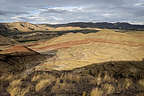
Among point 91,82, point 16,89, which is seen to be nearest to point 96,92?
point 91,82

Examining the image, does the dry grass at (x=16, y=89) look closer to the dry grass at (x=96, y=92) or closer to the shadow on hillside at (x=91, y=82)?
the shadow on hillside at (x=91, y=82)

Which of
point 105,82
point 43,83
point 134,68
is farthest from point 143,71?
point 43,83

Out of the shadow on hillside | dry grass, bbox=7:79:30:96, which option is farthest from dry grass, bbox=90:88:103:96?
dry grass, bbox=7:79:30:96

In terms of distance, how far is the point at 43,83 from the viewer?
7.02 meters

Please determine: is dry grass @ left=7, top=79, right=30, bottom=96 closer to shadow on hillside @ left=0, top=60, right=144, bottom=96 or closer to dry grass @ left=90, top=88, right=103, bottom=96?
shadow on hillside @ left=0, top=60, right=144, bottom=96

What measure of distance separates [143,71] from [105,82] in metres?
2.43

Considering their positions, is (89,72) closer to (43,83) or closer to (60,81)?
(60,81)

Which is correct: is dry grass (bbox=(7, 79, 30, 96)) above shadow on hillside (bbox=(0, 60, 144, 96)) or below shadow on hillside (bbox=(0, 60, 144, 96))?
below

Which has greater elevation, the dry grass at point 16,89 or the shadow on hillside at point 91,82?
the shadow on hillside at point 91,82

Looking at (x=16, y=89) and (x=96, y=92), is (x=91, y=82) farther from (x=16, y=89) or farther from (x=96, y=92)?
(x=16, y=89)

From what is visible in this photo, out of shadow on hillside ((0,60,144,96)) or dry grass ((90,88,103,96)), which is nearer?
dry grass ((90,88,103,96))

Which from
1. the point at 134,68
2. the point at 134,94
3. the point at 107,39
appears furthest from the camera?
the point at 107,39

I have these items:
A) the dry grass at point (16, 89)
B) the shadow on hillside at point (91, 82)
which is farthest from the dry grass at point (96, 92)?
the dry grass at point (16, 89)

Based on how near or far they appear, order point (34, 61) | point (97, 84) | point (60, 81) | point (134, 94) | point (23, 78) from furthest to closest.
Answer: point (34, 61) < point (23, 78) < point (60, 81) < point (97, 84) < point (134, 94)
